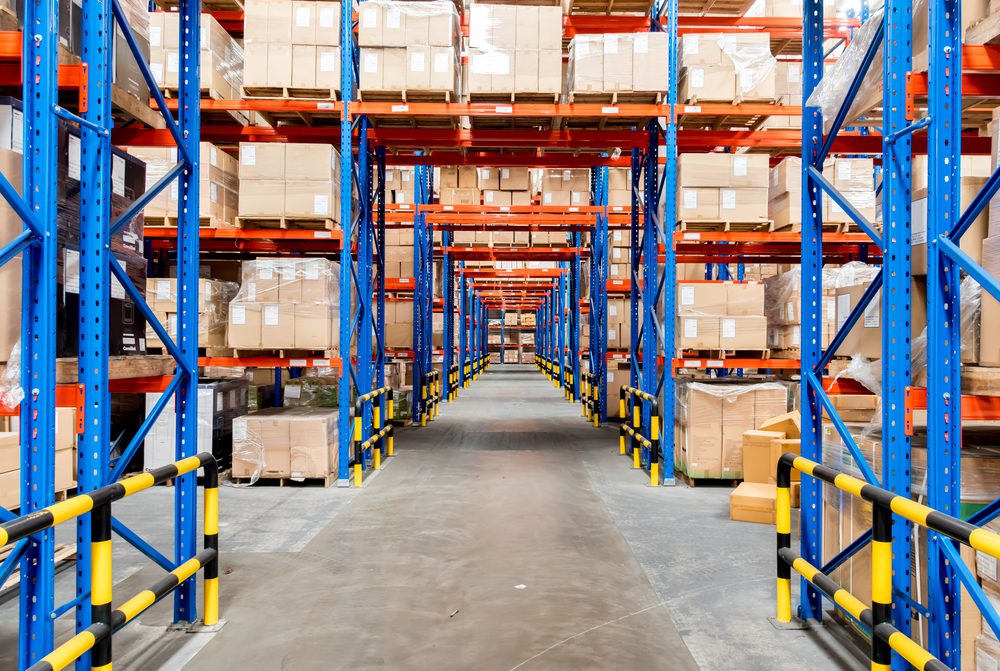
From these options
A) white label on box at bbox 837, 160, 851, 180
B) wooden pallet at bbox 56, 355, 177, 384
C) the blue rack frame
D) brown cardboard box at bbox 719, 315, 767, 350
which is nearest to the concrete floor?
the blue rack frame

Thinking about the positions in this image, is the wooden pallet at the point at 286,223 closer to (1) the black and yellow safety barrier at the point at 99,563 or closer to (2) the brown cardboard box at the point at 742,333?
(2) the brown cardboard box at the point at 742,333

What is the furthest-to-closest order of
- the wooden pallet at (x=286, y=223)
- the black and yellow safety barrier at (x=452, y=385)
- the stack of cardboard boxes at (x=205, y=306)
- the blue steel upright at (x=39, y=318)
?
the black and yellow safety barrier at (x=452, y=385)
the stack of cardboard boxes at (x=205, y=306)
the wooden pallet at (x=286, y=223)
the blue steel upright at (x=39, y=318)

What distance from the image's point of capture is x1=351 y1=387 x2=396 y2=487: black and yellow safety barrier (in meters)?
8.29

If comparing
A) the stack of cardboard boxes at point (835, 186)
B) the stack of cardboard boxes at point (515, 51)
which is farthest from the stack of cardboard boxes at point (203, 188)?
the stack of cardboard boxes at point (835, 186)

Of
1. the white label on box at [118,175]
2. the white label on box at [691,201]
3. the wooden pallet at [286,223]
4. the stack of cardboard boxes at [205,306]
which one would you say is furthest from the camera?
the white label on box at [691,201]

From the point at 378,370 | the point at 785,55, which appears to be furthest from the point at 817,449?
the point at 785,55

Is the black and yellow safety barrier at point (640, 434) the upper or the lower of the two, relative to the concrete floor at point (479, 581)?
upper

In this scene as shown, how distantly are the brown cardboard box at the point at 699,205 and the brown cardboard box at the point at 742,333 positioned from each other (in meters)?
1.17

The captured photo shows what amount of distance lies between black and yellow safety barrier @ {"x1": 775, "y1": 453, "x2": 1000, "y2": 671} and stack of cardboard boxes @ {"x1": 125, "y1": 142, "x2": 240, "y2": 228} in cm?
668

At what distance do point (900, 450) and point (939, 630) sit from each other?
0.69 metres

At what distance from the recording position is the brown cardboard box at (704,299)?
8.40 m

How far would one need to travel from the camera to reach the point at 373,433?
9.19m

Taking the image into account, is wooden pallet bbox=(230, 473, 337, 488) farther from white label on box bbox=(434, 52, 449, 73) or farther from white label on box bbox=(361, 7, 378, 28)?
white label on box bbox=(361, 7, 378, 28)

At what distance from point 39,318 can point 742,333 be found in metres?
7.13
